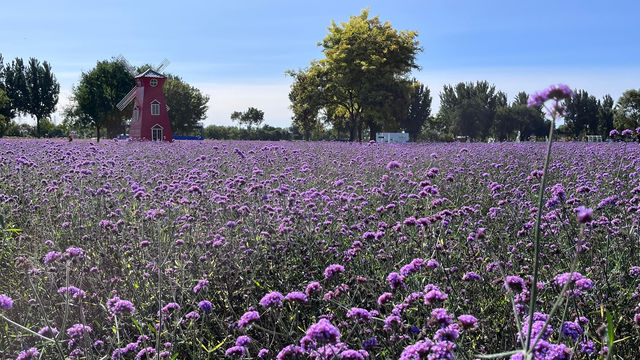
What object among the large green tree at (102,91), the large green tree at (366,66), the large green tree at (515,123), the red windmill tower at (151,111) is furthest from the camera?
the large green tree at (515,123)

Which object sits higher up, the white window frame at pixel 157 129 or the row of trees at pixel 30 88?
the row of trees at pixel 30 88

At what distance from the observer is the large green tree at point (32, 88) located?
70.1 m

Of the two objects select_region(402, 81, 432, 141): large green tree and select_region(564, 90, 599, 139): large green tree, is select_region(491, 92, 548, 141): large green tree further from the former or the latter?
select_region(402, 81, 432, 141): large green tree

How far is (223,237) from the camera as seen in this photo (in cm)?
441

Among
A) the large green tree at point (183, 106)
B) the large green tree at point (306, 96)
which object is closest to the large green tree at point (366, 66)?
the large green tree at point (306, 96)

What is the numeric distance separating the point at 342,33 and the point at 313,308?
123 ft

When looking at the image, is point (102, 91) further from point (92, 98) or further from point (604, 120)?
point (604, 120)

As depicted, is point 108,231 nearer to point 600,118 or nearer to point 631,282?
point 631,282

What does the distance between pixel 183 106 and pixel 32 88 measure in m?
21.9

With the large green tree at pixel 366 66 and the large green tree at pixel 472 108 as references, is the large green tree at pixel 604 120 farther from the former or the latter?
the large green tree at pixel 366 66

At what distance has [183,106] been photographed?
70938 millimetres

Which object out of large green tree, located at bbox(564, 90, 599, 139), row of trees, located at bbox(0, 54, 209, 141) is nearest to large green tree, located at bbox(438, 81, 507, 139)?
large green tree, located at bbox(564, 90, 599, 139)

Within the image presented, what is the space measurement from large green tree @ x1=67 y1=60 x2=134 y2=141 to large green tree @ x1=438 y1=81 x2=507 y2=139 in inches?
1966

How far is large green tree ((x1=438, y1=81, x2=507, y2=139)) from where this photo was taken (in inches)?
3164
